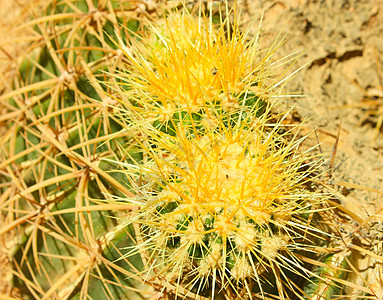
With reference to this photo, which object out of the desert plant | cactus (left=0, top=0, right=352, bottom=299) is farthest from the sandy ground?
the desert plant

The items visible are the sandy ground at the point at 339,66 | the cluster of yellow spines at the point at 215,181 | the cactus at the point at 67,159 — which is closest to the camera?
the cluster of yellow spines at the point at 215,181

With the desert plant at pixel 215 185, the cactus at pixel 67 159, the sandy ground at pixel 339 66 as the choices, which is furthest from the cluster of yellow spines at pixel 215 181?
the sandy ground at pixel 339 66

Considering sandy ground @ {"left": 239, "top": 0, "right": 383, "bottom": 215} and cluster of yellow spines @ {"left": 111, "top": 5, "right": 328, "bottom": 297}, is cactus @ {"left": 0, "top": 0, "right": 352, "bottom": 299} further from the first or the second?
sandy ground @ {"left": 239, "top": 0, "right": 383, "bottom": 215}

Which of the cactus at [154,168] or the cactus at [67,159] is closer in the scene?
the cactus at [154,168]

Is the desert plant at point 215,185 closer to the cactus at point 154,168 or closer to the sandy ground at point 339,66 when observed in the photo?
the cactus at point 154,168

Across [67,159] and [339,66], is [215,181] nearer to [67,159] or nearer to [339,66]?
[67,159]

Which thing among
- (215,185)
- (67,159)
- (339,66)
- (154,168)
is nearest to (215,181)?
(215,185)

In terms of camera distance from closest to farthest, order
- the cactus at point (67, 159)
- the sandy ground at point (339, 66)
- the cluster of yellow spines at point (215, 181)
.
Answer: the cluster of yellow spines at point (215, 181), the cactus at point (67, 159), the sandy ground at point (339, 66)

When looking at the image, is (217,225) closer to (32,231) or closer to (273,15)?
(32,231)
